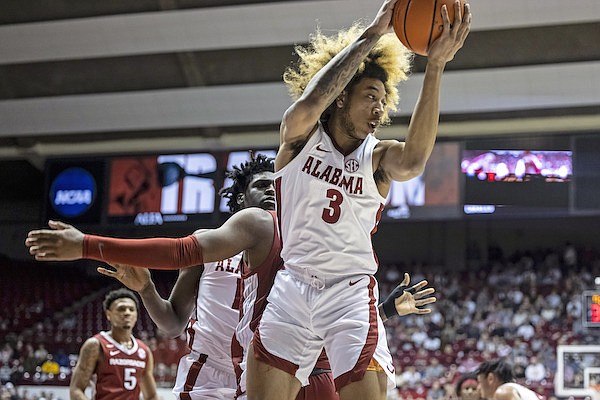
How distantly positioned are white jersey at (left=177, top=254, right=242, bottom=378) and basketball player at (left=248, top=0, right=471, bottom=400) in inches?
49.3

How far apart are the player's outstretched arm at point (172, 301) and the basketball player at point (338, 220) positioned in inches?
31.0

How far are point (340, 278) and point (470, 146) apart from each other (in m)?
12.2

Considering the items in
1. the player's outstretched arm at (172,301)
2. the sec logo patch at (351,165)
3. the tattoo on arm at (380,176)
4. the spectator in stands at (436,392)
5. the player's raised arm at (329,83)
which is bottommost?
the spectator in stands at (436,392)

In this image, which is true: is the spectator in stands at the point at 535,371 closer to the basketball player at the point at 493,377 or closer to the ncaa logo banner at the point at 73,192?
the basketball player at the point at 493,377

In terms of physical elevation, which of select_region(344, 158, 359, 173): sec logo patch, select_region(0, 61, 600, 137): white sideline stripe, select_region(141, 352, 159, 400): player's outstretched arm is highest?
select_region(0, 61, 600, 137): white sideline stripe

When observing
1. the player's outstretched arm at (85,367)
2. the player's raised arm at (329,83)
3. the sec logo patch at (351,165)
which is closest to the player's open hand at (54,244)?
the player's raised arm at (329,83)

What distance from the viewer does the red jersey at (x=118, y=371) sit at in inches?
270

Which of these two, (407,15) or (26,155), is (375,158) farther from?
(26,155)

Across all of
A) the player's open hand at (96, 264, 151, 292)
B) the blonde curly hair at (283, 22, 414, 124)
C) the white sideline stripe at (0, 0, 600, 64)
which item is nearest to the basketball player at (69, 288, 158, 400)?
the player's open hand at (96, 264, 151, 292)

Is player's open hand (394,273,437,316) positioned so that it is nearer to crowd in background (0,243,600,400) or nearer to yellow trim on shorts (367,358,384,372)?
yellow trim on shorts (367,358,384,372)

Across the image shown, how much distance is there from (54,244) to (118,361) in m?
4.21

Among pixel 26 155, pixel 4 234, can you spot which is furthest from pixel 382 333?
pixel 4 234

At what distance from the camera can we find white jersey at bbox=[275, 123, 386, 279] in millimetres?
3254

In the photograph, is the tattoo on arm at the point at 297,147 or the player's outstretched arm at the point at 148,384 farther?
the player's outstretched arm at the point at 148,384
